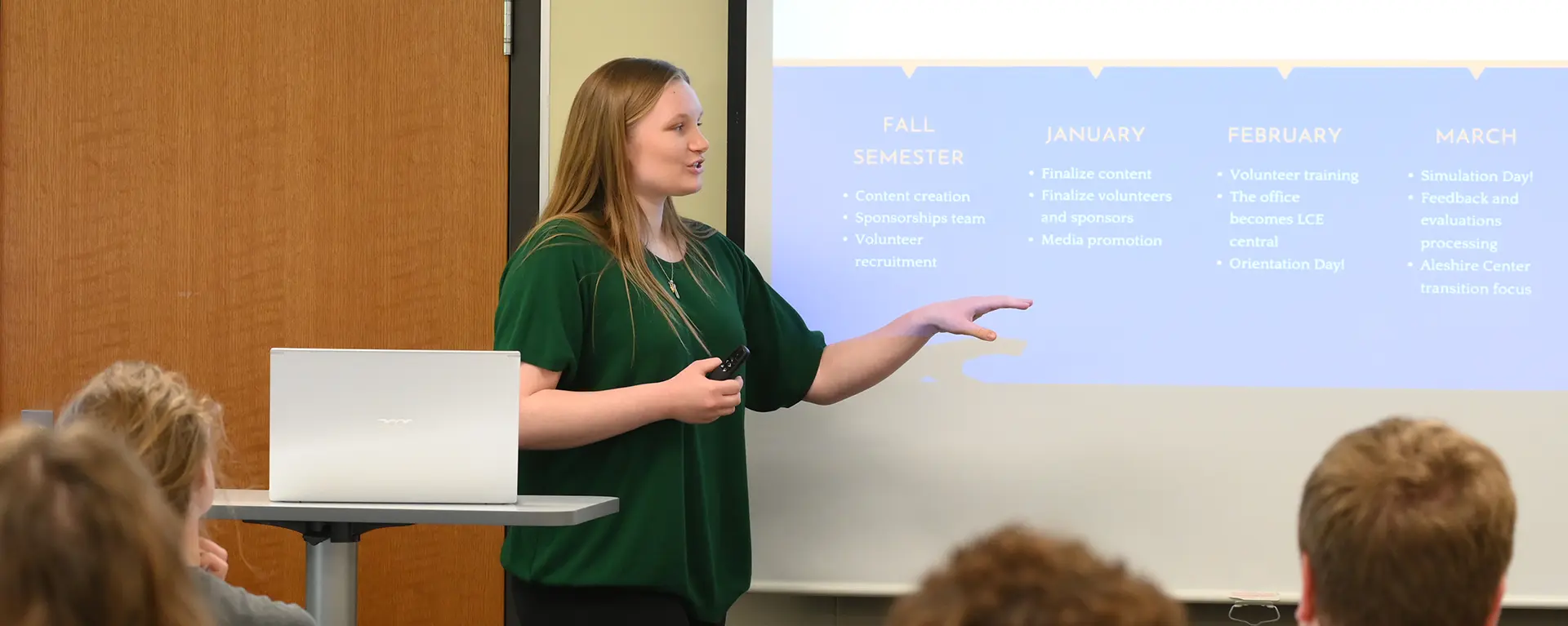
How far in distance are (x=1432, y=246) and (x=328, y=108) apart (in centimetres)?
235

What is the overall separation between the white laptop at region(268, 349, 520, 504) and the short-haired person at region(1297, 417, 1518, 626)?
1025 millimetres

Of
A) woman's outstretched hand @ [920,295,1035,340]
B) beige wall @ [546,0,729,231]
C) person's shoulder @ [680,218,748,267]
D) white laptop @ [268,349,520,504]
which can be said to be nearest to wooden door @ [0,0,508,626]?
beige wall @ [546,0,729,231]

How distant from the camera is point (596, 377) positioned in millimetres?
2100

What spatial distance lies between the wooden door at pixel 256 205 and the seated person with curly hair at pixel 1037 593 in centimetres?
224

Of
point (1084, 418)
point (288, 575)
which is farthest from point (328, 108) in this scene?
point (1084, 418)

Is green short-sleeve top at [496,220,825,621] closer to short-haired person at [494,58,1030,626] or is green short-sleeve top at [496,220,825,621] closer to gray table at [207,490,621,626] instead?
short-haired person at [494,58,1030,626]

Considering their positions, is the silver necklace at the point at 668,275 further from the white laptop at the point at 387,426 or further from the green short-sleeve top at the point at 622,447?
the white laptop at the point at 387,426

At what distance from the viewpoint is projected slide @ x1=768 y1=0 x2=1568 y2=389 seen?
8.50 ft

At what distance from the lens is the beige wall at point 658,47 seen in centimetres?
276

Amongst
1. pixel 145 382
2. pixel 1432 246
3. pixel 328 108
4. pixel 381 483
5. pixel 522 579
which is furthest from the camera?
pixel 328 108

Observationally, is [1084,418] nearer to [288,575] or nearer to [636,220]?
[636,220]

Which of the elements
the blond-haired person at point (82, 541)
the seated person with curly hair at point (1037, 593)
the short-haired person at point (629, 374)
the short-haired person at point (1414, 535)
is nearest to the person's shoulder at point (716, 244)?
the short-haired person at point (629, 374)

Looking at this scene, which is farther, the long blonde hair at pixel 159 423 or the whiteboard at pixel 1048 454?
the whiteboard at pixel 1048 454

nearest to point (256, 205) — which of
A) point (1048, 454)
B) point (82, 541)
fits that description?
point (1048, 454)
